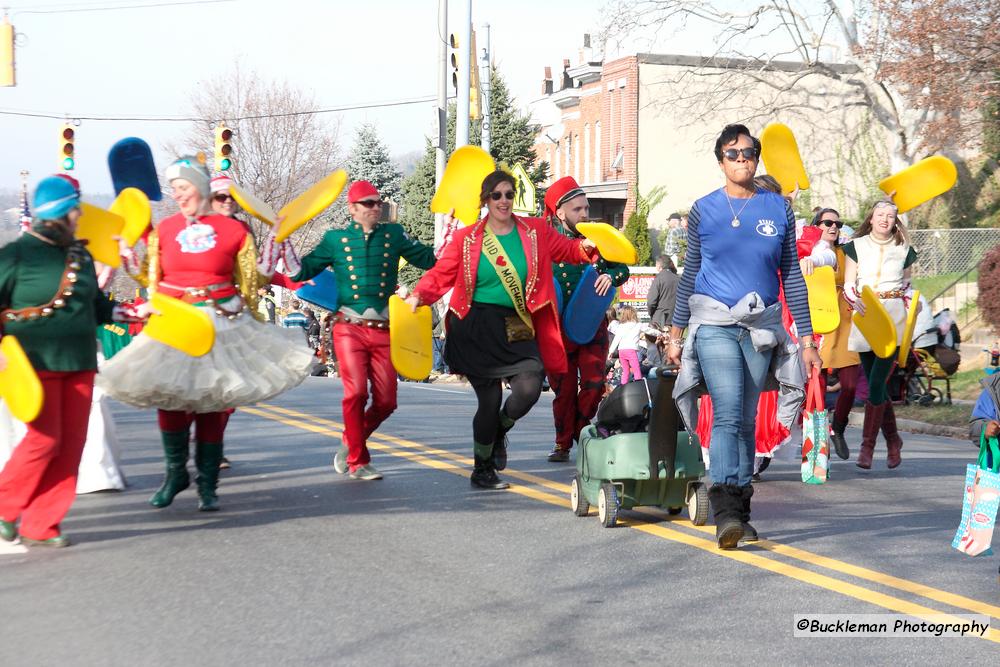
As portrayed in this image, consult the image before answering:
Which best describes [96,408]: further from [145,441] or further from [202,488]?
[145,441]

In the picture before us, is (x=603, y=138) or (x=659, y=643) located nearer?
(x=659, y=643)

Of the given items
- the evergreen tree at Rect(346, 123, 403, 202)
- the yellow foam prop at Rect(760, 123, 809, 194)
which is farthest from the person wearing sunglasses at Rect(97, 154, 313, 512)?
the evergreen tree at Rect(346, 123, 403, 202)

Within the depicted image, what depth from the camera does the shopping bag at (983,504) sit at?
610cm

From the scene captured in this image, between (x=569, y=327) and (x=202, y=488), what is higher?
(x=569, y=327)

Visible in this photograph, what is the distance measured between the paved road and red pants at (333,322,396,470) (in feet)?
1.83

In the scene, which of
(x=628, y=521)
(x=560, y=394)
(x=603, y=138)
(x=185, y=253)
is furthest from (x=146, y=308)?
(x=603, y=138)

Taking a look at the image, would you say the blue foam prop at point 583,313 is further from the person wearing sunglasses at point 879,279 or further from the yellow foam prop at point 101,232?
the yellow foam prop at point 101,232

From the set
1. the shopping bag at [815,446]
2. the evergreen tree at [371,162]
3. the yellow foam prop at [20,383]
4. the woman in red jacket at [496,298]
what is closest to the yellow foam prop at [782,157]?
the shopping bag at [815,446]

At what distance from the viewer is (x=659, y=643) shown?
213 inches

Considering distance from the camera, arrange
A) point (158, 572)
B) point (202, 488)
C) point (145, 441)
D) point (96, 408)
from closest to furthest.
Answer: point (158, 572)
point (202, 488)
point (96, 408)
point (145, 441)

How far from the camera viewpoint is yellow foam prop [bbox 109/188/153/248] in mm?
8461

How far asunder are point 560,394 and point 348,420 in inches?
73.4

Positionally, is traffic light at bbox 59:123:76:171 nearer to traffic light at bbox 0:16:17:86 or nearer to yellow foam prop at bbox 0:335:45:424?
traffic light at bbox 0:16:17:86

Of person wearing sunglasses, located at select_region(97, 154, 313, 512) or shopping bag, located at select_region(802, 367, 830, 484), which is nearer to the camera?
person wearing sunglasses, located at select_region(97, 154, 313, 512)
